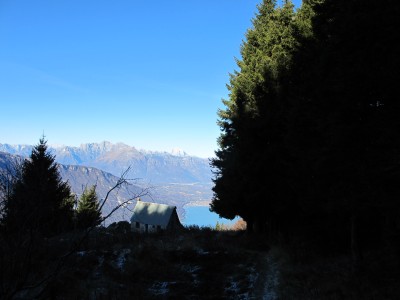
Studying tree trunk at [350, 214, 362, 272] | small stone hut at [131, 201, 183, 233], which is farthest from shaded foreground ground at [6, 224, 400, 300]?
small stone hut at [131, 201, 183, 233]

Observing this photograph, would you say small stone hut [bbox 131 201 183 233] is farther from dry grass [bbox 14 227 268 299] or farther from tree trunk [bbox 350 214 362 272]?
tree trunk [bbox 350 214 362 272]

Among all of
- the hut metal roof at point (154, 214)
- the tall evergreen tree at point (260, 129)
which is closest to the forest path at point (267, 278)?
the tall evergreen tree at point (260, 129)

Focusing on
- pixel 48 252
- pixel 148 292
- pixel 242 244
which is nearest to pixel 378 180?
pixel 148 292

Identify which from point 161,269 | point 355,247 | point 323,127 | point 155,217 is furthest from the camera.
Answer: point 155,217

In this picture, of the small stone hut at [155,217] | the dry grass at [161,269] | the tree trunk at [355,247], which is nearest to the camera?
the tree trunk at [355,247]

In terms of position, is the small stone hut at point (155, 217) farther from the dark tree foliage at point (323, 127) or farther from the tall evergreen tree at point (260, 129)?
the dark tree foliage at point (323, 127)

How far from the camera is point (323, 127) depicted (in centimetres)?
1035

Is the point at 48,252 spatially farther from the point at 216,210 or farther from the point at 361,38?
the point at 361,38

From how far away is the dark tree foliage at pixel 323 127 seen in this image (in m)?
8.54

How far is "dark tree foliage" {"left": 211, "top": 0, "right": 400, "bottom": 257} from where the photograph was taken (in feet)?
28.0

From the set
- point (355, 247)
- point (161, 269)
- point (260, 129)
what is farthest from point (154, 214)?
point (355, 247)

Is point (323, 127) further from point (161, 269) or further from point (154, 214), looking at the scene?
point (154, 214)

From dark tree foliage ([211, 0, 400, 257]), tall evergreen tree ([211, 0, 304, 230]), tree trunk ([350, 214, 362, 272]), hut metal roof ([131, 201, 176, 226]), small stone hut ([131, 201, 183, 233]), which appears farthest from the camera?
hut metal roof ([131, 201, 176, 226])

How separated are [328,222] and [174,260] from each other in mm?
8385
